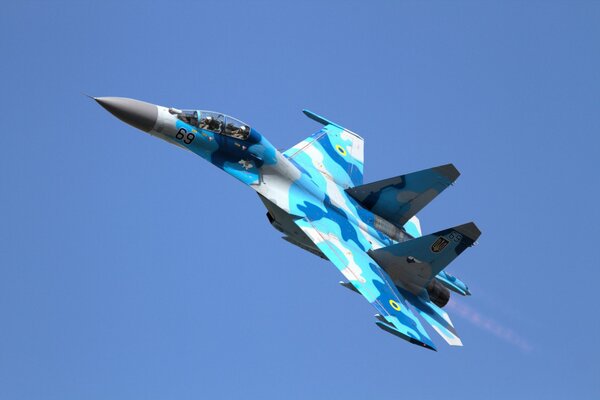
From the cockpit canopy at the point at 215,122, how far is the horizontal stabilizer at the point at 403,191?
4559 mm

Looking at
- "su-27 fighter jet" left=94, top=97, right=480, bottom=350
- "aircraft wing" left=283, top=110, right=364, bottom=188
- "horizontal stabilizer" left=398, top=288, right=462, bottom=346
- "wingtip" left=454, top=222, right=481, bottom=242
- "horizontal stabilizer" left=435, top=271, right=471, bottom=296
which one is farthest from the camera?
"aircraft wing" left=283, top=110, right=364, bottom=188

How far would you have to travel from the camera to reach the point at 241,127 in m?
32.4

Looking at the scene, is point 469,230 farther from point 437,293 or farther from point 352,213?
point 352,213

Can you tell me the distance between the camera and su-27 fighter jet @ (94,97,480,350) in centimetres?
3200

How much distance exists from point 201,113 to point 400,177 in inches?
263

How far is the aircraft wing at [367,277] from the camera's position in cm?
3169

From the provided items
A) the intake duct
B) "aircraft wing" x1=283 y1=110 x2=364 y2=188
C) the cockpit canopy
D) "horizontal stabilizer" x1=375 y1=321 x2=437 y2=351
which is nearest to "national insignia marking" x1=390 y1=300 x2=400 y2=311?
"horizontal stabilizer" x1=375 y1=321 x2=437 y2=351

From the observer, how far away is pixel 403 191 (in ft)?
115

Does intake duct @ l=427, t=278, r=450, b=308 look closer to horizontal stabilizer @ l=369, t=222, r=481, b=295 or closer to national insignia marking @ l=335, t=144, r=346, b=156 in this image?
horizontal stabilizer @ l=369, t=222, r=481, b=295

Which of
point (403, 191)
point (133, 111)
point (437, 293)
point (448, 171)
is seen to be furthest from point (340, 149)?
point (133, 111)

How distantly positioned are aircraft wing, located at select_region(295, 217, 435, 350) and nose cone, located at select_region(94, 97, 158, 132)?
16.6 ft

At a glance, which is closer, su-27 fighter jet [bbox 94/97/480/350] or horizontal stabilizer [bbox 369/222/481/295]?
su-27 fighter jet [bbox 94/97/480/350]

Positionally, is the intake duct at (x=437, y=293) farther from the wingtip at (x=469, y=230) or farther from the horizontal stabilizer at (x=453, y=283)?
the wingtip at (x=469, y=230)

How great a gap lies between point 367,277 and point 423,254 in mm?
2022
